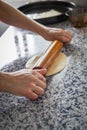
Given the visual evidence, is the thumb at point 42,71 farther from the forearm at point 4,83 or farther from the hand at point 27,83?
the forearm at point 4,83

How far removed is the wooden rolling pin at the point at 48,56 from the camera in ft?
3.05

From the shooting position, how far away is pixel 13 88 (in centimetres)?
83

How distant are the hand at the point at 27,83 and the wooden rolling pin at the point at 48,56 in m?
0.04

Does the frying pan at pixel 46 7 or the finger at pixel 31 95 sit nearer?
the finger at pixel 31 95

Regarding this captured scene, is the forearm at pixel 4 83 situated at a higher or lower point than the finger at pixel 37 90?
higher

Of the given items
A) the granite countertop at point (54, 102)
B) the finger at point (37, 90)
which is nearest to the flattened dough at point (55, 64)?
the granite countertop at point (54, 102)

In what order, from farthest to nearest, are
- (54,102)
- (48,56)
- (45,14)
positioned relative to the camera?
(45,14) < (48,56) < (54,102)

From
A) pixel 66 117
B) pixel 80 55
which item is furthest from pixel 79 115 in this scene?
pixel 80 55

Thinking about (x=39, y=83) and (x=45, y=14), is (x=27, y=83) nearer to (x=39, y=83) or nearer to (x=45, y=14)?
(x=39, y=83)

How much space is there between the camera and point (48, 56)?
965 millimetres

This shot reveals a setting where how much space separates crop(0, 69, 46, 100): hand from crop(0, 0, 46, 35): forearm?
361 millimetres

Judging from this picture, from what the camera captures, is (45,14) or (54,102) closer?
(54,102)

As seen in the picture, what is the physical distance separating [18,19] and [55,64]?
34 cm

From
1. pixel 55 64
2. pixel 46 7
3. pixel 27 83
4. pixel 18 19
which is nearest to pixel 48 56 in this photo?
pixel 55 64
